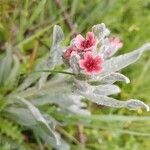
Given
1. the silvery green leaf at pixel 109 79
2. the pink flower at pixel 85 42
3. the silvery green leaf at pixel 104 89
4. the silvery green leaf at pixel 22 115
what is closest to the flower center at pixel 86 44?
the pink flower at pixel 85 42

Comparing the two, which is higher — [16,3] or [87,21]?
[16,3]

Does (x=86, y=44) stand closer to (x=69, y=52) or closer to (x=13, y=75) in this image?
(x=69, y=52)

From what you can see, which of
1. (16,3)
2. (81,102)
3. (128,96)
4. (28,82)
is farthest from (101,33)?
(128,96)

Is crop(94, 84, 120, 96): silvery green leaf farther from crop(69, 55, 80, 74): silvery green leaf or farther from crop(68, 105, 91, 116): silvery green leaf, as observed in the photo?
crop(68, 105, 91, 116): silvery green leaf

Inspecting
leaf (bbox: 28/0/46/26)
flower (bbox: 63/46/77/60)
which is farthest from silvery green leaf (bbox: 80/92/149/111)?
leaf (bbox: 28/0/46/26)

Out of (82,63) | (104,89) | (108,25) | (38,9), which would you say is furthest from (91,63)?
(108,25)

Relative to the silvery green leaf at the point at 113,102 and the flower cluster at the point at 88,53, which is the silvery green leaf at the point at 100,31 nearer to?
the flower cluster at the point at 88,53

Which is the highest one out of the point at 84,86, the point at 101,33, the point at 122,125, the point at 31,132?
the point at 101,33

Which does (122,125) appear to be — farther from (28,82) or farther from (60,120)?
(28,82)
